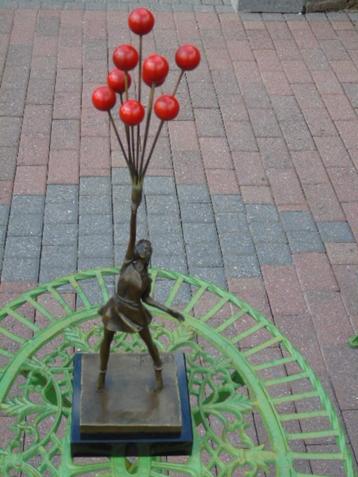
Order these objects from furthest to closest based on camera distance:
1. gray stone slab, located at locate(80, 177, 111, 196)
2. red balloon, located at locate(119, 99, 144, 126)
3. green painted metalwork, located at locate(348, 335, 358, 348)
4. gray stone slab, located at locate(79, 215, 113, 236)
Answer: gray stone slab, located at locate(80, 177, 111, 196), gray stone slab, located at locate(79, 215, 113, 236), green painted metalwork, located at locate(348, 335, 358, 348), red balloon, located at locate(119, 99, 144, 126)

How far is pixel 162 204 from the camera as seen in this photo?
158 inches

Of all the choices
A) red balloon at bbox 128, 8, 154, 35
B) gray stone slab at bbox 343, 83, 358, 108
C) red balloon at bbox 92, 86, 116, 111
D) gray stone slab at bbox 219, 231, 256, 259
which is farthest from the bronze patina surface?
gray stone slab at bbox 343, 83, 358, 108

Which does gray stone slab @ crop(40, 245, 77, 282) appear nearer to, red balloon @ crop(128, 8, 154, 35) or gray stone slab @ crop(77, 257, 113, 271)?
gray stone slab @ crop(77, 257, 113, 271)

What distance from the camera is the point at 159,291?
3.51m

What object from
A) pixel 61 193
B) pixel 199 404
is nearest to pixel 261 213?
pixel 61 193

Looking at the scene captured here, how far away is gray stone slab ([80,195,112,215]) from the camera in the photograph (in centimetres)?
395

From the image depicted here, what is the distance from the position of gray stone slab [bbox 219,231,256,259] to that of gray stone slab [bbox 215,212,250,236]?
29mm

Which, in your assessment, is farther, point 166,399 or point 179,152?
point 179,152

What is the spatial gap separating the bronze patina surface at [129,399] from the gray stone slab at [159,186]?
2.04 meters

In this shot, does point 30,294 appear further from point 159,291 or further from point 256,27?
point 256,27

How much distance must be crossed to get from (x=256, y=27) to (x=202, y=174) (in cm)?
216

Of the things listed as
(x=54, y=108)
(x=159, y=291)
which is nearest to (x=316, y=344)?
(x=159, y=291)

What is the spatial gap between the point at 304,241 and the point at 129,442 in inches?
84.6

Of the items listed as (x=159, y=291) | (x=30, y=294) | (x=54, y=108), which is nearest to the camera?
(x=30, y=294)
